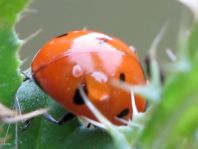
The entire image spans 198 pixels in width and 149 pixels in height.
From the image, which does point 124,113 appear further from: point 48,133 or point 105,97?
point 48,133

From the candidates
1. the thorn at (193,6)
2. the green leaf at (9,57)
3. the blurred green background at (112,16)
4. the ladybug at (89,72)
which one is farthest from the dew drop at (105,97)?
the blurred green background at (112,16)

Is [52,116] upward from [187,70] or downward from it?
downward

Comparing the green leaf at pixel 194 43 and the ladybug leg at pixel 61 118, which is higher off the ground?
the green leaf at pixel 194 43

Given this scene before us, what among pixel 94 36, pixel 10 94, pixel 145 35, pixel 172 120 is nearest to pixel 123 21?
pixel 145 35

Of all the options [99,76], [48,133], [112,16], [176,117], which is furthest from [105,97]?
[112,16]

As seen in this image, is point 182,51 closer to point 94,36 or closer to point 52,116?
point 52,116

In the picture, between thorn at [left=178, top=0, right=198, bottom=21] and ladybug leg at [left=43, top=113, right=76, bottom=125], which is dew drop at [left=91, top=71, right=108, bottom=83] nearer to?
ladybug leg at [left=43, top=113, right=76, bottom=125]

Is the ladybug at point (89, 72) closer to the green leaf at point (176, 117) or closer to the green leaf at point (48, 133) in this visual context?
the green leaf at point (48, 133)
